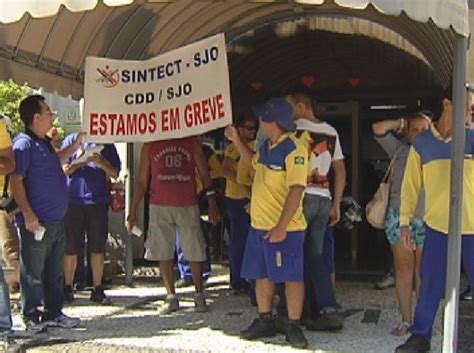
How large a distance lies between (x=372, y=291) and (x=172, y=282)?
7.17 ft

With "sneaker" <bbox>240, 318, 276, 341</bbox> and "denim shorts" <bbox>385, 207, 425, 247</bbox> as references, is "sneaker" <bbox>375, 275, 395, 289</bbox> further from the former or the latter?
"sneaker" <bbox>240, 318, 276, 341</bbox>

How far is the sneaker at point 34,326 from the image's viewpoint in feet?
18.5

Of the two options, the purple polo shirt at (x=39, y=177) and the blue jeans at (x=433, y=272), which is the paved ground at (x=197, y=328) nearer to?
the blue jeans at (x=433, y=272)

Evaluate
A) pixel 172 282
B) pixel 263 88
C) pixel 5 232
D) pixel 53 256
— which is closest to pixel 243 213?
pixel 172 282

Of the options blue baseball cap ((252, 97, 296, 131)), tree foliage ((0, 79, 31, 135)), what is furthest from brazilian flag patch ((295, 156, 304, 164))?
tree foliage ((0, 79, 31, 135))

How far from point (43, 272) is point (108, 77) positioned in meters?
1.87

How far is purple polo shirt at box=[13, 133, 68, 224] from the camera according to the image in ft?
18.3

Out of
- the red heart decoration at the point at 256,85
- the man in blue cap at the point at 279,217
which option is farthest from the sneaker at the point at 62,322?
the red heart decoration at the point at 256,85

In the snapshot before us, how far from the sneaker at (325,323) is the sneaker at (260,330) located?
39 cm

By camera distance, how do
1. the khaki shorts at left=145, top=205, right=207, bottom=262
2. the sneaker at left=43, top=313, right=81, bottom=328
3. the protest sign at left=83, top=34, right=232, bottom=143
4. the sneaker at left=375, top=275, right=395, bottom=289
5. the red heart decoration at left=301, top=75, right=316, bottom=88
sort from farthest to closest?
the red heart decoration at left=301, top=75, right=316, bottom=88 < the sneaker at left=375, top=275, right=395, bottom=289 < the khaki shorts at left=145, top=205, right=207, bottom=262 < the protest sign at left=83, top=34, right=232, bottom=143 < the sneaker at left=43, top=313, right=81, bottom=328

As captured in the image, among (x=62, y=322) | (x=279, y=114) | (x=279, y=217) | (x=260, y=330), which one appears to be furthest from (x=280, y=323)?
(x=62, y=322)

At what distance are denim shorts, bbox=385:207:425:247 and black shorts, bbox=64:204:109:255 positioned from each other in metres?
2.82

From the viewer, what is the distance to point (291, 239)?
17.0ft

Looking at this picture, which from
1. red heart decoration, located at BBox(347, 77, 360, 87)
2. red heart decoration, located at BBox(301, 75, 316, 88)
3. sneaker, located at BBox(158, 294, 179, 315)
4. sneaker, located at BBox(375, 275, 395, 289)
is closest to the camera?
sneaker, located at BBox(158, 294, 179, 315)
